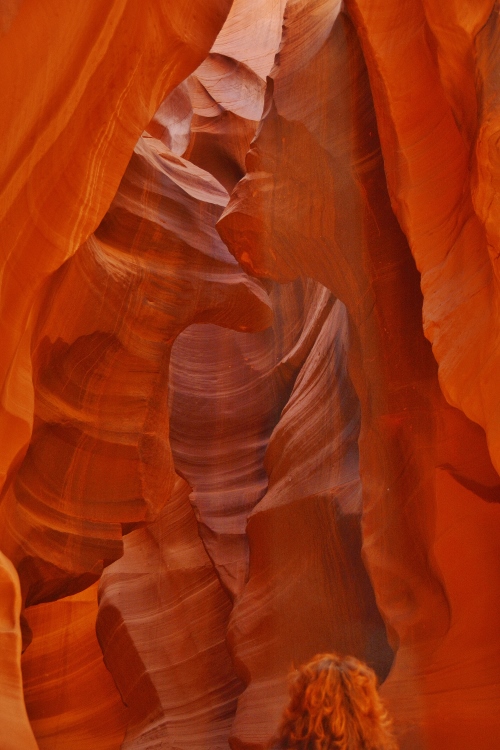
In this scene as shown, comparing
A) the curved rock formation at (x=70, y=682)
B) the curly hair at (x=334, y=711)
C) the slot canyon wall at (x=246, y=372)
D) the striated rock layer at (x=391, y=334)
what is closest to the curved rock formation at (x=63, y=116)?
the slot canyon wall at (x=246, y=372)

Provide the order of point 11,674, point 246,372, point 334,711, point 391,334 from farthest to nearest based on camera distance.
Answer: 1. point 246,372
2. point 391,334
3. point 11,674
4. point 334,711

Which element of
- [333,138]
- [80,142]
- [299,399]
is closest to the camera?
[80,142]

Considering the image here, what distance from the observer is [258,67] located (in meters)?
10.3

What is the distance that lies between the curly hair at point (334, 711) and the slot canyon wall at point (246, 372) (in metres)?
1.72

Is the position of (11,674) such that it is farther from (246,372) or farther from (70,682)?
(70,682)

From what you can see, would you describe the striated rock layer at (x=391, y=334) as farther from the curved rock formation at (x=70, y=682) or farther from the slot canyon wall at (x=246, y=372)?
the curved rock formation at (x=70, y=682)

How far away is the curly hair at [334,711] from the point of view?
1.90 metres

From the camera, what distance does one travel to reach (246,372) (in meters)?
8.73

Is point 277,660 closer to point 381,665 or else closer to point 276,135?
point 381,665

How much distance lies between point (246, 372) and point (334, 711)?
6.85 meters

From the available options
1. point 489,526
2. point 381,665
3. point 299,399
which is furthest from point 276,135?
point 381,665

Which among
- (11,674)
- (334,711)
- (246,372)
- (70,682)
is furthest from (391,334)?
(70,682)

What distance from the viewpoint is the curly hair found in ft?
6.24

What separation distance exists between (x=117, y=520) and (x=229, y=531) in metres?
1.35
